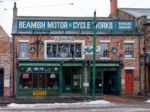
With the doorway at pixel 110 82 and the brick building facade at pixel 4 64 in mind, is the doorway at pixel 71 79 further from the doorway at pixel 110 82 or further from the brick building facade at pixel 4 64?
the brick building facade at pixel 4 64

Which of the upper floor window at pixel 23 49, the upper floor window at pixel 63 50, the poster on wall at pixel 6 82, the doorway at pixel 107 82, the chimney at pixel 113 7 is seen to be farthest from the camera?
the chimney at pixel 113 7

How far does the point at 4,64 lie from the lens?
46656mm

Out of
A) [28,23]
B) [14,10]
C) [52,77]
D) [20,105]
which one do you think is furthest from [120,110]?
[14,10]

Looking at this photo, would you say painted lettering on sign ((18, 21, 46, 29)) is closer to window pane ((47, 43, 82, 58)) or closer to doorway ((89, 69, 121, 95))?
window pane ((47, 43, 82, 58))

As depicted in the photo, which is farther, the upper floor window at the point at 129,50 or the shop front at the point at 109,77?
the upper floor window at the point at 129,50

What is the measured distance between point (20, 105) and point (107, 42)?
51.3 ft

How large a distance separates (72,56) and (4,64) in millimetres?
6822

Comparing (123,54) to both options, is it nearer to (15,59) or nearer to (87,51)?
(87,51)

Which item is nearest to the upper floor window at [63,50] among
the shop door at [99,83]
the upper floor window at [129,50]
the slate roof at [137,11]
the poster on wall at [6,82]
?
the shop door at [99,83]

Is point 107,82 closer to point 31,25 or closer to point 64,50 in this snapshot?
point 64,50

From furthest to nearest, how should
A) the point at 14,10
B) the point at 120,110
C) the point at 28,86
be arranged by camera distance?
the point at 14,10 < the point at 28,86 < the point at 120,110

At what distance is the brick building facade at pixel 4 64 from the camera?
1827 inches

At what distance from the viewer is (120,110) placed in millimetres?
31281

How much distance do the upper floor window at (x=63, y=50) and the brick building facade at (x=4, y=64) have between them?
3.98 meters
